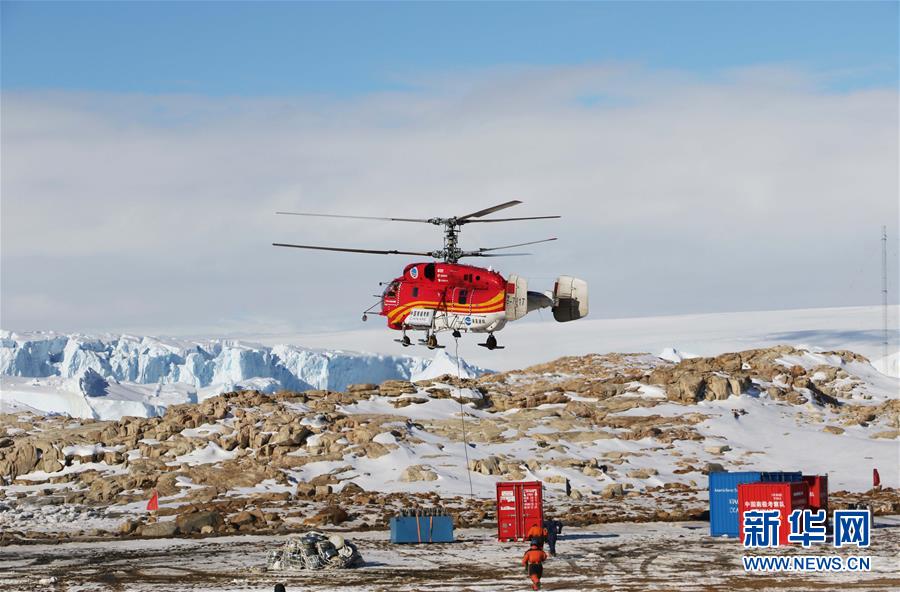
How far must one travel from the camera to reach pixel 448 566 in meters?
40.2

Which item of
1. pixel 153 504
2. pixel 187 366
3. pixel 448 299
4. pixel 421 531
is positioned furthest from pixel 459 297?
pixel 187 366

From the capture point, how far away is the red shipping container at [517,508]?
4562cm

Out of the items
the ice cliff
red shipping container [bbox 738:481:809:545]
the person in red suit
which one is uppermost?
the ice cliff

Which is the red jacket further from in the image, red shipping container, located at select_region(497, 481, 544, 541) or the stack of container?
the stack of container

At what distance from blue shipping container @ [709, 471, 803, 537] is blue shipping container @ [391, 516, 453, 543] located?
11.1 metres

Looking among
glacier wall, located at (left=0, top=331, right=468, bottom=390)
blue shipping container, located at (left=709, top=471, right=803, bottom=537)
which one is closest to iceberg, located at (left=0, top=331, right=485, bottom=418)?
glacier wall, located at (left=0, top=331, right=468, bottom=390)

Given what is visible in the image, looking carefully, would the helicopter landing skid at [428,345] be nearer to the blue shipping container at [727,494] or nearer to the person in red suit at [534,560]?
the person in red suit at [534,560]

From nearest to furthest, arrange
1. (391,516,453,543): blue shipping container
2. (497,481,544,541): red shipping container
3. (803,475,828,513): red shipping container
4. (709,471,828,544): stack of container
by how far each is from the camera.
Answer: (709,471,828,544): stack of container < (497,481,544,541): red shipping container < (391,516,453,543): blue shipping container < (803,475,828,513): red shipping container

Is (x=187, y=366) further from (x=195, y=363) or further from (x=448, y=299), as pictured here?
(x=448, y=299)

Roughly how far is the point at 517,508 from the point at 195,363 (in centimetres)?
13904

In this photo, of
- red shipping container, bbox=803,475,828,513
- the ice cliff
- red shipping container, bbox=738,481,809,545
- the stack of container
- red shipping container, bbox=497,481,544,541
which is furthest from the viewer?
the ice cliff

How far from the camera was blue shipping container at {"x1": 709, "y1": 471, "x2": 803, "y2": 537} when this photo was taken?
47656mm

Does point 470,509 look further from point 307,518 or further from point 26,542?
point 26,542

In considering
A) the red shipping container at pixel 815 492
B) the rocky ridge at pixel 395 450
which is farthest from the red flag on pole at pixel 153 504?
the red shipping container at pixel 815 492
